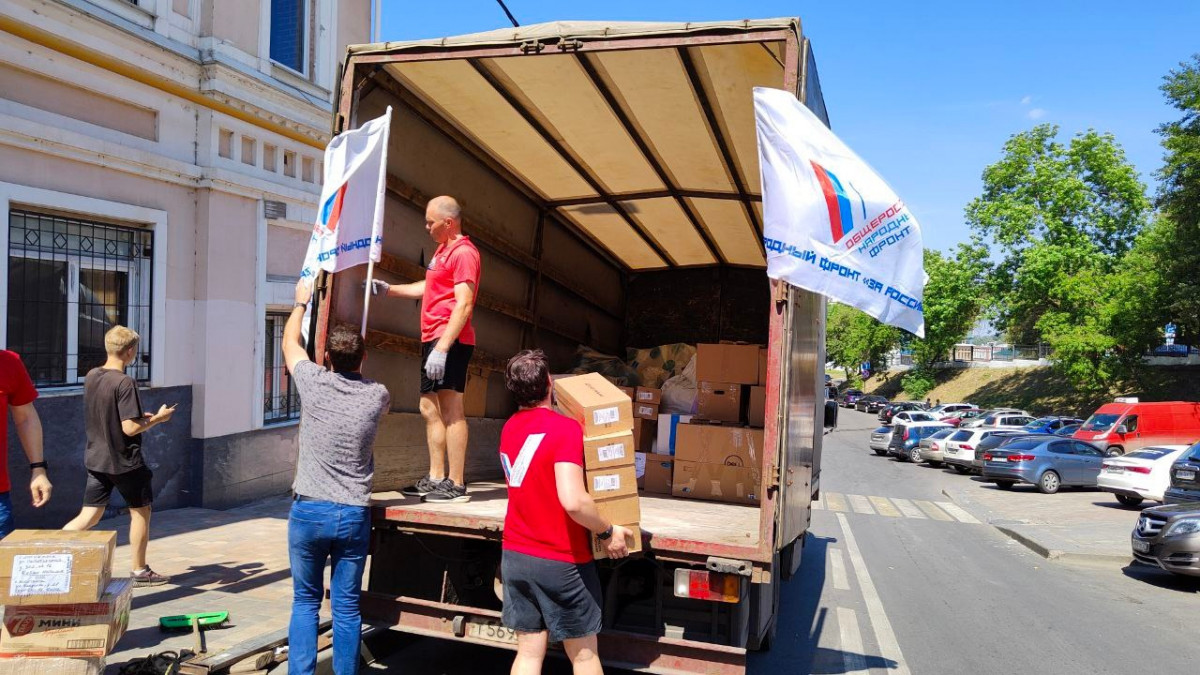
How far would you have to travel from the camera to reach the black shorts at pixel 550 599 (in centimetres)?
364

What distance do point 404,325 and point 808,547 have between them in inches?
284

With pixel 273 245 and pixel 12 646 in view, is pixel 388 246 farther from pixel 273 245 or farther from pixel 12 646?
pixel 273 245

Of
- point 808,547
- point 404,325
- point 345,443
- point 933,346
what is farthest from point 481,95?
point 933,346

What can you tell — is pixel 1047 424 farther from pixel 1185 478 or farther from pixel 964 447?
pixel 1185 478

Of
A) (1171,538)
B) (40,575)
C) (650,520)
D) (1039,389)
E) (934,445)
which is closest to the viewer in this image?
(40,575)

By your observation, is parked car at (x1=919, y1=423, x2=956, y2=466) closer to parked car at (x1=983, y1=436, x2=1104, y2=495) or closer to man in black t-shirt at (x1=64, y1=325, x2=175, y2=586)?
parked car at (x1=983, y1=436, x2=1104, y2=495)

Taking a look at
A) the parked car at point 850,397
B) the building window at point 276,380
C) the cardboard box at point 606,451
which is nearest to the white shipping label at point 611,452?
the cardboard box at point 606,451

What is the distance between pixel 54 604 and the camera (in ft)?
13.2

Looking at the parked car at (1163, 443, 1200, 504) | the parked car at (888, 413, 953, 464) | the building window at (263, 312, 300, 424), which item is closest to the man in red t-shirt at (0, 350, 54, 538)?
the building window at (263, 312, 300, 424)

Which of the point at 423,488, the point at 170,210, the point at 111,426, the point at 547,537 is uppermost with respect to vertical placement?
the point at 170,210

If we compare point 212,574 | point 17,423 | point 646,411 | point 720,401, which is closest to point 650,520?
point 720,401

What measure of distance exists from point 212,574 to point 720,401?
172 inches

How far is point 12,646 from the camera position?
398cm

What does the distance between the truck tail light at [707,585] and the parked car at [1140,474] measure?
1551 centimetres
